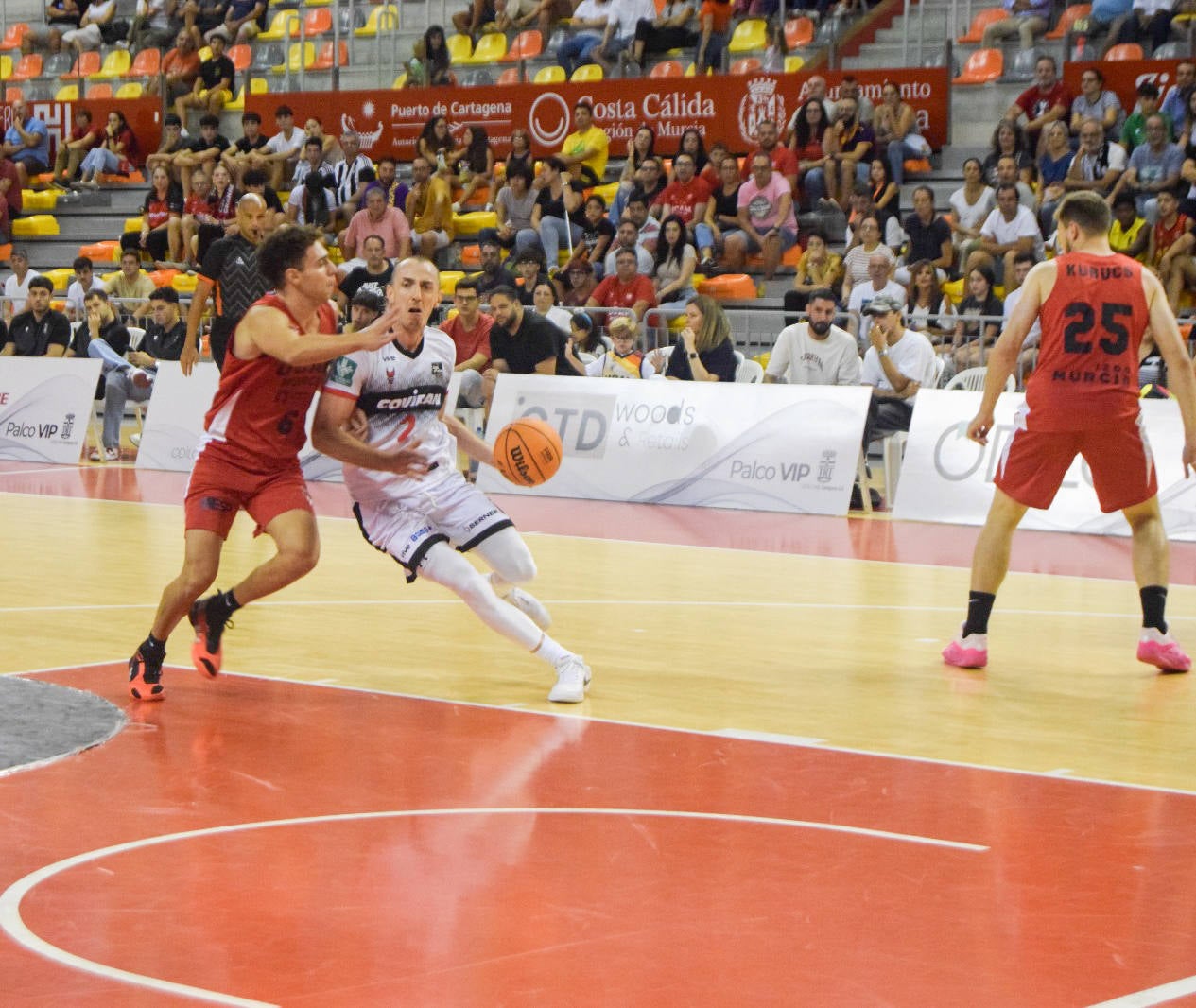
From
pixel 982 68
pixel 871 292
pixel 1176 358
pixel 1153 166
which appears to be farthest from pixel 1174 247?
pixel 1176 358

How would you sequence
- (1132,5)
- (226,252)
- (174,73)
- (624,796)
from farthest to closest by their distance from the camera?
(174,73) < (1132,5) < (226,252) < (624,796)

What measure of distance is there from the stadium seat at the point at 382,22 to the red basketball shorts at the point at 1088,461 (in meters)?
17.6

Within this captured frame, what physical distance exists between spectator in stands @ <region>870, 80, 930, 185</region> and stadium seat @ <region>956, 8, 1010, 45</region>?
135 centimetres

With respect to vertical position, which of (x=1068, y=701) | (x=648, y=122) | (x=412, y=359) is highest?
(x=648, y=122)

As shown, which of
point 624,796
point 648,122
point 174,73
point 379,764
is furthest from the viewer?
point 174,73

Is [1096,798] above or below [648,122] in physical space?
below

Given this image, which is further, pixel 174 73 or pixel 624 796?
pixel 174 73

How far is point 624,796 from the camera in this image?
5.33 metres

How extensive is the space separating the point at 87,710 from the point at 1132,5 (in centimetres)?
1502

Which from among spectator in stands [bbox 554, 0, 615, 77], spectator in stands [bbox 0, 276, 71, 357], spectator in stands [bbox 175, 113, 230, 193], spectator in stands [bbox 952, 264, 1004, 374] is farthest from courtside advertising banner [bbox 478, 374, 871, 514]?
spectator in stands [bbox 175, 113, 230, 193]

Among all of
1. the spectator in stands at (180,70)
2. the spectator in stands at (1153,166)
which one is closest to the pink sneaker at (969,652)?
the spectator in stands at (1153,166)

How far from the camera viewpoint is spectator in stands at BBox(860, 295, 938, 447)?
45.0 feet

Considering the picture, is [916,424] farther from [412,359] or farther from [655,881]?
[655,881]

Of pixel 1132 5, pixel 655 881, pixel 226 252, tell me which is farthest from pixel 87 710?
pixel 1132 5
